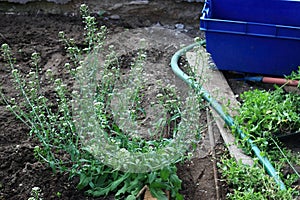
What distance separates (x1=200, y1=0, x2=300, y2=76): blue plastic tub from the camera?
3.21 metres

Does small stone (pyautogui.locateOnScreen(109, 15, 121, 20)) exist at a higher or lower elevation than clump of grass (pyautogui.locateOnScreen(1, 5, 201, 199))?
higher

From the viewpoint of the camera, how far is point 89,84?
8.45ft

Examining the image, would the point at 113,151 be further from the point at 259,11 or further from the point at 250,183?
the point at 259,11

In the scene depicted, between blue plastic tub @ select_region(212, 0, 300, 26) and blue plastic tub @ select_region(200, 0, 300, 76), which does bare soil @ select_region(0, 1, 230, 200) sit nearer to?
blue plastic tub @ select_region(200, 0, 300, 76)

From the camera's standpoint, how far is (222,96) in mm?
3229

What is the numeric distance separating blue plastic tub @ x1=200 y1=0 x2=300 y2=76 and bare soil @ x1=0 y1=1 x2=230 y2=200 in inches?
15.8

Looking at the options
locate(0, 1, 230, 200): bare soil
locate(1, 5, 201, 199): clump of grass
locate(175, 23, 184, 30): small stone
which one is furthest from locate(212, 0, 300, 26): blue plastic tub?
locate(1, 5, 201, 199): clump of grass

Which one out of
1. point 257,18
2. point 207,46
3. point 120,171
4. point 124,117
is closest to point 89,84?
point 124,117

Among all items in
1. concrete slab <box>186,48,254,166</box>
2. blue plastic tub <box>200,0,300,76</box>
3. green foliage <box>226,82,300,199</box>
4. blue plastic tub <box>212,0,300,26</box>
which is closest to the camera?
green foliage <box>226,82,300,199</box>

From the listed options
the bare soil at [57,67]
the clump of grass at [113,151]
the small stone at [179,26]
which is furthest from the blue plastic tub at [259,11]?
the clump of grass at [113,151]

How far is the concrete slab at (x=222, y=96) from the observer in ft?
8.99

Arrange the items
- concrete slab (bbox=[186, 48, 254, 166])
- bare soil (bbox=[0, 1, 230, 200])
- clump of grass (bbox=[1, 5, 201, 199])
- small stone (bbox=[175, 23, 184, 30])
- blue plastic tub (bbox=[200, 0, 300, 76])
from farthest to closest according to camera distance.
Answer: small stone (bbox=[175, 23, 184, 30]) → blue plastic tub (bbox=[200, 0, 300, 76]) → concrete slab (bbox=[186, 48, 254, 166]) → bare soil (bbox=[0, 1, 230, 200]) → clump of grass (bbox=[1, 5, 201, 199])

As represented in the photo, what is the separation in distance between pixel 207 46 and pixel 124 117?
3.91 ft

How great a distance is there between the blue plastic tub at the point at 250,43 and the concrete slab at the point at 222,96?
5.6 inches
